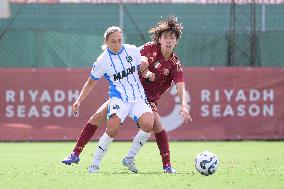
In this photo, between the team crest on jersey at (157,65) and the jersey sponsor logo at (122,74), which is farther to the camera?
the team crest on jersey at (157,65)

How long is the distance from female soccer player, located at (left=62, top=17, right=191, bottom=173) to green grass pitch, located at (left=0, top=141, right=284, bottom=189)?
1.08 feet

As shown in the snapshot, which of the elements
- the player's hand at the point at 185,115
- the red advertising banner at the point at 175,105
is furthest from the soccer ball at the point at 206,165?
the red advertising banner at the point at 175,105

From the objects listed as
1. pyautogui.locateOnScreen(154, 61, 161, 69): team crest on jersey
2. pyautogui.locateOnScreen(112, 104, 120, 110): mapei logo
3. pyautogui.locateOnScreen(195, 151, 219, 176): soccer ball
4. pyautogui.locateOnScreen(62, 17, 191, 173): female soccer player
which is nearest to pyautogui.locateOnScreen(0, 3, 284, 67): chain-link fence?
pyautogui.locateOnScreen(62, 17, 191, 173): female soccer player

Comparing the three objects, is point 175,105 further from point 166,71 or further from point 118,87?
point 118,87

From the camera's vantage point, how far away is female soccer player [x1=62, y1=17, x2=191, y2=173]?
1028 cm

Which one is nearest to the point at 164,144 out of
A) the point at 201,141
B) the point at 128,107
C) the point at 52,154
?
the point at 128,107

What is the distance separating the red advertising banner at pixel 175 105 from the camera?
17.4 m

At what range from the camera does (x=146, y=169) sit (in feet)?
35.1

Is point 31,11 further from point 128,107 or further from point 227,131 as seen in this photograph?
point 128,107

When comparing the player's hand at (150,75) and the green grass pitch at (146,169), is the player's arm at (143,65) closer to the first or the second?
the player's hand at (150,75)

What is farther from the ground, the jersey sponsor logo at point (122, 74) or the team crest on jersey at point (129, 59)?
the team crest on jersey at point (129, 59)

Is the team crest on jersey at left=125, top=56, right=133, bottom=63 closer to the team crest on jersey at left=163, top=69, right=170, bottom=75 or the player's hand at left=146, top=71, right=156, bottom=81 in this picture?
the player's hand at left=146, top=71, right=156, bottom=81

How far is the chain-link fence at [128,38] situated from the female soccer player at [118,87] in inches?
326

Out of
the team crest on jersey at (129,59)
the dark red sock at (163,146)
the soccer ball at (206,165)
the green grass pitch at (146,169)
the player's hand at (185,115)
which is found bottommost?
the green grass pitch at (146,169)
